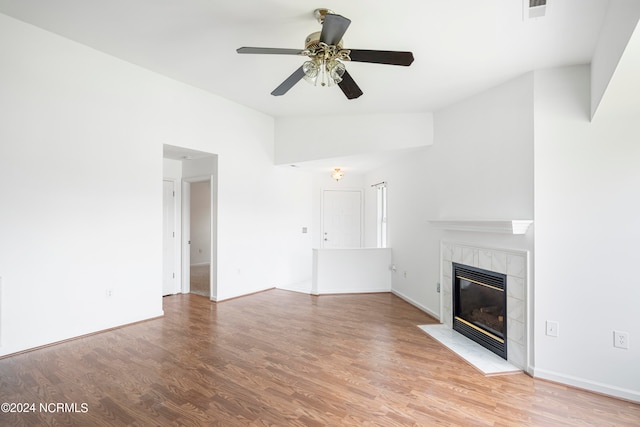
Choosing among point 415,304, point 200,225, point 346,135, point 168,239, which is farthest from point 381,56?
point 200,225

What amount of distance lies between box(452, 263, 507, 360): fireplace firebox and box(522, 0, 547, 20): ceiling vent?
221 cm

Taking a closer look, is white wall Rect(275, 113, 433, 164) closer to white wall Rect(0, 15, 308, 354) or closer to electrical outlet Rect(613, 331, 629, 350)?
white wall Rect(0, 15, 308, 354)

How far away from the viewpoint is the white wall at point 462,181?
3.00 m

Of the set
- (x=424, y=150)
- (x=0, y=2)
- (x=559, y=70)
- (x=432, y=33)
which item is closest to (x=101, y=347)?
(x=0, y=2)

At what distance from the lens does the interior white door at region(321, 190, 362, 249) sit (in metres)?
7.06

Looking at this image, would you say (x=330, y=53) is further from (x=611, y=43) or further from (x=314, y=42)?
(x=611, y=43)

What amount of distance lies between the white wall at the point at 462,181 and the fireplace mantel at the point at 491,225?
0.35 ft

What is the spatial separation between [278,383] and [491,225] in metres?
2.43

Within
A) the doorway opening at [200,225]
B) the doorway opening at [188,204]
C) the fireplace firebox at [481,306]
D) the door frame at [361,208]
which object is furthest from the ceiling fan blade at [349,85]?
the doorway opening at [200,225]

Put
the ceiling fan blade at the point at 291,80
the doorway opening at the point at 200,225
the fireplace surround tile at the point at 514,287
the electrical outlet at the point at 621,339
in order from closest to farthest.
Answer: the electrical outlet at the point at 621,339, the ceiling fan blade at the point at 291,80, the fireplace surround tile at the point at 514,287, the doorway opening at the point at 200,225

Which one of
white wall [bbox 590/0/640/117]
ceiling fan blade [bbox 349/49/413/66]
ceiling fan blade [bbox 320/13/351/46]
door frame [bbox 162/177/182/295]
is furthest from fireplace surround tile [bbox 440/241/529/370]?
door frame [bbox 162/177/182/295]

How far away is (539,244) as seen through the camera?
2781 millimetres

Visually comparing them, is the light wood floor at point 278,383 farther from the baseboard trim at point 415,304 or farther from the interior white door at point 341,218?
the interior white door at point 341,218

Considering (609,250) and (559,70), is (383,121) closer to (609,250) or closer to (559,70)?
(559,70)
